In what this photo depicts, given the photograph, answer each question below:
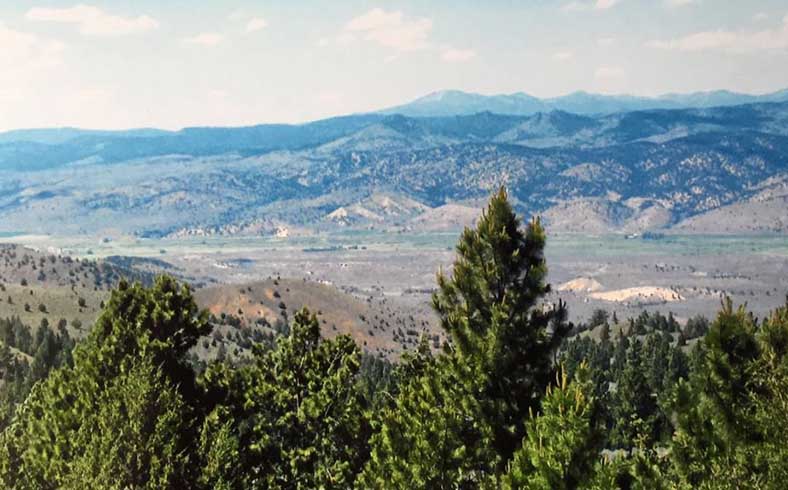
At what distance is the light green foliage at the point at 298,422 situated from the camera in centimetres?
3164

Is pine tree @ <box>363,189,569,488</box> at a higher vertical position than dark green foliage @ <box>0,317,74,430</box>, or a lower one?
higher

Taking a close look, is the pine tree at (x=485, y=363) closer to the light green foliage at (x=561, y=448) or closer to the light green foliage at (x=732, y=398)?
the light green foliage at (x=561, y=448)

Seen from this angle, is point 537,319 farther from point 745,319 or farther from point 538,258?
point 745,319

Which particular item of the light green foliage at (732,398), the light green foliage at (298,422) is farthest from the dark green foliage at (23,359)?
the light green foliage at (732,398)

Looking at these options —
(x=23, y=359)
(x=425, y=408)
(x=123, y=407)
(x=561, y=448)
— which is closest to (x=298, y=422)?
(x=425, y=408)

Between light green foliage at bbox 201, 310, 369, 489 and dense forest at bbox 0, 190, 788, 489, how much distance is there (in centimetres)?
7

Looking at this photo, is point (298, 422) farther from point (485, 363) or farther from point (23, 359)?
point (23, 359)

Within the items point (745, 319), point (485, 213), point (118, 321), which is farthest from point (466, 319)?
point (118, 321)

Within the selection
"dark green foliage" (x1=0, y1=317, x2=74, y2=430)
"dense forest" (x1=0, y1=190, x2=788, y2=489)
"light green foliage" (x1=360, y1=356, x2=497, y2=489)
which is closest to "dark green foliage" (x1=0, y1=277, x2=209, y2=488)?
"dense forest" (x1=0, y1=190, x2=788, y2=489)

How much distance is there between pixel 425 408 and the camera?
30734 mm

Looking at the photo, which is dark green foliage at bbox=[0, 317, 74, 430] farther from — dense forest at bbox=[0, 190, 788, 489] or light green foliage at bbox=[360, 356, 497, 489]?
light green foliage at bbox=[360, 356, 497, 489]

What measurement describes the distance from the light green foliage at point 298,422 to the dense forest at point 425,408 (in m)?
0.07

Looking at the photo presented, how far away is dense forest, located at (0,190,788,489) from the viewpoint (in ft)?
87.4

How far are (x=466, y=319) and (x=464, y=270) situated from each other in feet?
5.78
